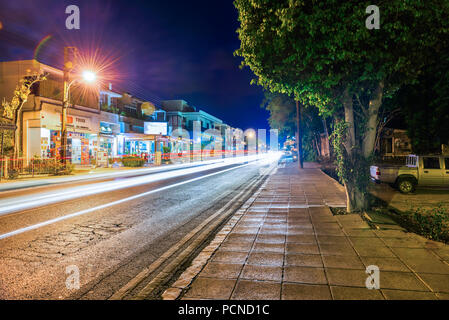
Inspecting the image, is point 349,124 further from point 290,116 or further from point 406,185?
point 290,116

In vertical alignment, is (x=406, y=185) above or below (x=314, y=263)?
above

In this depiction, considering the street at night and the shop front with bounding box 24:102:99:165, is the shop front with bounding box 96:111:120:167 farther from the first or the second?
the street at night

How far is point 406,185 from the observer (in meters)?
11.7

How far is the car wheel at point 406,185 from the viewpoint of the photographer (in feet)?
38.0

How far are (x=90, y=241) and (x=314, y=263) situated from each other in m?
4.36

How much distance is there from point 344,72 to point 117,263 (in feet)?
21.8

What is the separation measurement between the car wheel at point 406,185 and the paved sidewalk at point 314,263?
20.7 ft

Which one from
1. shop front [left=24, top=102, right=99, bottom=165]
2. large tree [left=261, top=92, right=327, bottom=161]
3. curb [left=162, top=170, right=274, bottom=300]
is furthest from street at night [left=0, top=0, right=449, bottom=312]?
large tree [left=261, top=92, right=327, bottom=161]

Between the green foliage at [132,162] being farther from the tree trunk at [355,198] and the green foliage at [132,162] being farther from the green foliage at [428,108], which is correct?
the tree trunk at [355,198]

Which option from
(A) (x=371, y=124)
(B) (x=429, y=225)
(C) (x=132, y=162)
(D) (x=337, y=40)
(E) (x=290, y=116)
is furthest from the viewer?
(E) (x=290, y=116)

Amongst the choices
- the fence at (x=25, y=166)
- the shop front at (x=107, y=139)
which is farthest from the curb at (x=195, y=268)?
the shop front at (x=107, y=139)

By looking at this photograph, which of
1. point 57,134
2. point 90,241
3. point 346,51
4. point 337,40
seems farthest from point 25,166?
point 346,51

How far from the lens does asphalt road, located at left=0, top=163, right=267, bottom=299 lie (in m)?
3.78
